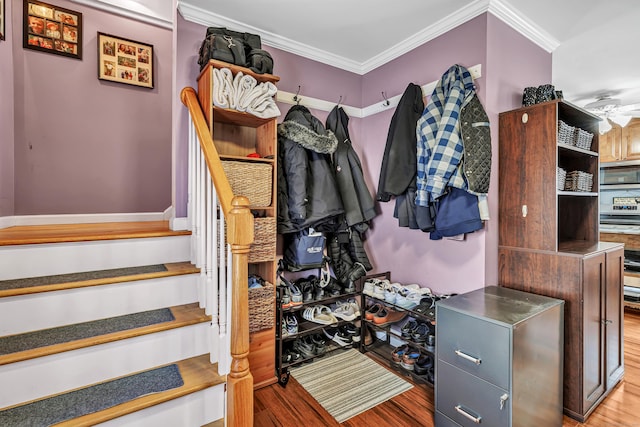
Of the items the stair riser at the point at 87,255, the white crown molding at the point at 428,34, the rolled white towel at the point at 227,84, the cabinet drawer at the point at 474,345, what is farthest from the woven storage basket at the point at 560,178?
the stair riser at the point at 87,255

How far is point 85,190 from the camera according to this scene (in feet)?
8.63

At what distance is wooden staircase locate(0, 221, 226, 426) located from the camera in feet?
3.97

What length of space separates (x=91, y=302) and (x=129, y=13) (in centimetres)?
260

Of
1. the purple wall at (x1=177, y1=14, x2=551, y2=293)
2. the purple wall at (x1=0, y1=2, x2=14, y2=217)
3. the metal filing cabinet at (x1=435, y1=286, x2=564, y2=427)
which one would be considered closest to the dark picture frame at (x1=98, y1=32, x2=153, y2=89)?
the purple wall at (x1=0, y1=2, x2=14, y2=217)

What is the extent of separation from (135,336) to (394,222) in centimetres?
194

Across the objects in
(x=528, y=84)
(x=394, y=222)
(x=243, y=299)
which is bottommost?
(x=243, y=299)

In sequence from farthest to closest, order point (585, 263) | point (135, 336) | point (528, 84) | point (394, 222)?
point (394, 222) → point (528, 84) → point (585, 263) → point (135, 336)

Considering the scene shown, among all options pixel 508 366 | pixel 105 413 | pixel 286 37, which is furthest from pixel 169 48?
pixel 508 366

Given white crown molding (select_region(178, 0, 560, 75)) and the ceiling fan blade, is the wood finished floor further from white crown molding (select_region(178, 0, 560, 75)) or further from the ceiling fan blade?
the ceiling fan blade

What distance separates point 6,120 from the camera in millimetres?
2291

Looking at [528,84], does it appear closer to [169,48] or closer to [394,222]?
[394,222]

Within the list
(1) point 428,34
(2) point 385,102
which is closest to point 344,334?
(2) point 385,102

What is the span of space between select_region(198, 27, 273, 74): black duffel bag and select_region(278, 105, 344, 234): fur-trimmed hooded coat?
1.32 feet

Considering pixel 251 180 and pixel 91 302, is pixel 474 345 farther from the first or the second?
pixel 91 302
